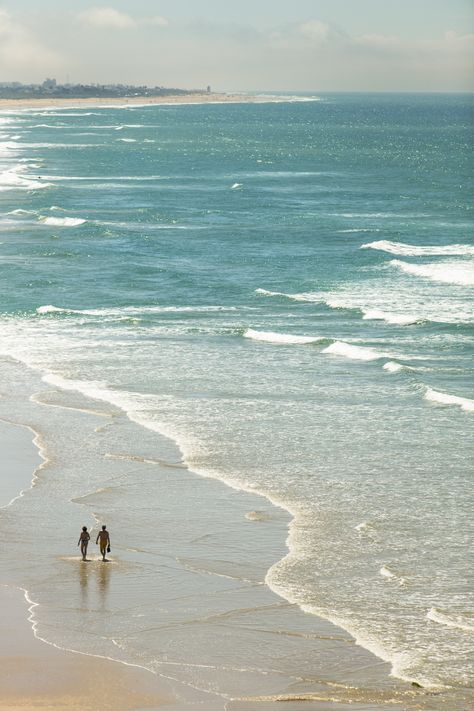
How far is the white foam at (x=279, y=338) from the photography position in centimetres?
4838

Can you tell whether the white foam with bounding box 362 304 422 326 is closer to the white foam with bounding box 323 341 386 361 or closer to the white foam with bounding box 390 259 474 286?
the white foam with bounding box 323 341 386 361

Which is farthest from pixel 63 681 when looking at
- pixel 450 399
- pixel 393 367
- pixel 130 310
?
pixel 130 310

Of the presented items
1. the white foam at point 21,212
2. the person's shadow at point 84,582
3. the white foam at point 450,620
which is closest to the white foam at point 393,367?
the white foam at point 450,620

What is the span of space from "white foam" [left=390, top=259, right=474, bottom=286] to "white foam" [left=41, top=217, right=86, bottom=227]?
88.2 feet

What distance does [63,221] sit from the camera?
8625 cm

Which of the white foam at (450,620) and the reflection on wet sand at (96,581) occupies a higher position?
the reflection on wet sand at (96,581)

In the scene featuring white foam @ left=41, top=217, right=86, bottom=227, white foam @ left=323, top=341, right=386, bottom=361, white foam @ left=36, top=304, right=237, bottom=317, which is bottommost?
white foam @ left=323, top=341, right=386, bottom=361

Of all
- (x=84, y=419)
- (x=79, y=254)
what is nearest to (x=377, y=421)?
(x=84, y=419)

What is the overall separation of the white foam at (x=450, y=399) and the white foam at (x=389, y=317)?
11370mm

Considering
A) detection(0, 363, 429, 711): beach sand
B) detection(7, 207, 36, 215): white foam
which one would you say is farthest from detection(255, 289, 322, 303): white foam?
detection(7, 207, 36, 215): white foam

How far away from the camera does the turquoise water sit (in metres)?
25.7

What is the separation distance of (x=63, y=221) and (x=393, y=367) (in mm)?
47161

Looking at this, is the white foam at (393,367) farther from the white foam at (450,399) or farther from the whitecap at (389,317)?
the whitecap at (389,317)

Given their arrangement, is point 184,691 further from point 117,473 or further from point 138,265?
point 138,265
